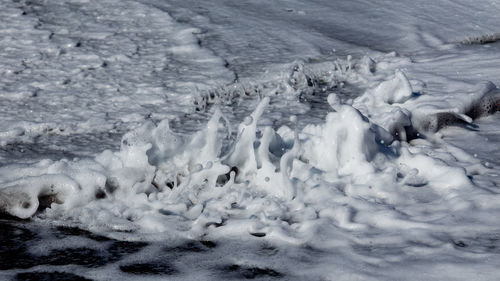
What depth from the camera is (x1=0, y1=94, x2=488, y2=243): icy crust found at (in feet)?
8.60

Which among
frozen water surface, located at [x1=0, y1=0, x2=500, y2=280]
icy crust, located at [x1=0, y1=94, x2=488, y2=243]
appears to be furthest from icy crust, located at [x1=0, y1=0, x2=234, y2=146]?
icy crust, located at [x1=0, y1=94, x2=488, y2=243]

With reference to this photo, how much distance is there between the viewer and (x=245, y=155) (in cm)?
315

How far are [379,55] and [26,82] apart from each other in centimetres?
266

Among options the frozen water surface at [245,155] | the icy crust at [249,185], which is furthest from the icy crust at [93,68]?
the icy crust at [249,185]

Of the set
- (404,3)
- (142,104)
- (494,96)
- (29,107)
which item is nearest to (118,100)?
(142,104)

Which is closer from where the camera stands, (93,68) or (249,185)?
(249,185)

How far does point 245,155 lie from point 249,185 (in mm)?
206

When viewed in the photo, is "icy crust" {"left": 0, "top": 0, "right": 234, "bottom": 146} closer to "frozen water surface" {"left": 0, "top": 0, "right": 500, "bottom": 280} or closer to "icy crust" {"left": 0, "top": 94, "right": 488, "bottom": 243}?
"frozen water surface" {"left": 0, "top": 0, "right": 500, "bottom": 280}

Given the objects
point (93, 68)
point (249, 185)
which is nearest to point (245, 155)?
point (249, 185)

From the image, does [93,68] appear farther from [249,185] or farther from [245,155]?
[249,185]

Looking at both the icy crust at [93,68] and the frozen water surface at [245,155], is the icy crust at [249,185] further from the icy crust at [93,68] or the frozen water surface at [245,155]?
the icy crust at [93,68]

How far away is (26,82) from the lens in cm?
435

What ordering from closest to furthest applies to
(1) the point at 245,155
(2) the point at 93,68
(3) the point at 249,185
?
(3) the point at 249,185
(1) the point at 245,155
(2) the point at 93,68

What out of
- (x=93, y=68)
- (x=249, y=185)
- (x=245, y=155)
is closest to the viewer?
(x=249, y=185)
